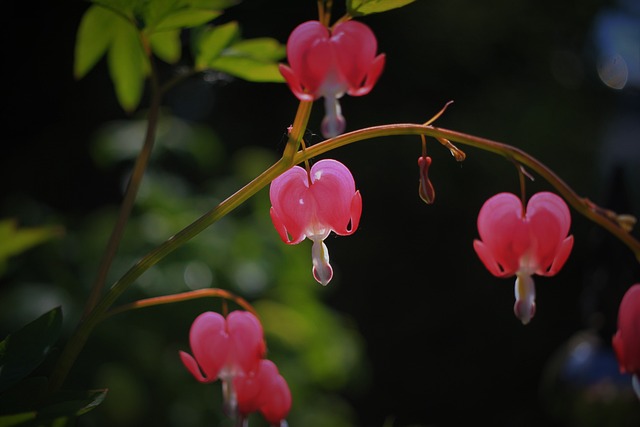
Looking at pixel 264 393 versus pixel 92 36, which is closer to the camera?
pixel 264 393

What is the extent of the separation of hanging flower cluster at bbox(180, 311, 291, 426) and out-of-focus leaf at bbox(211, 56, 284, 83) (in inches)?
10.8

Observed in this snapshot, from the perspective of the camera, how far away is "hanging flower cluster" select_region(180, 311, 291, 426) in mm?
734

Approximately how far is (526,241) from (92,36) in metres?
0.63

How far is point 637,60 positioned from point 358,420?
7.06 ft

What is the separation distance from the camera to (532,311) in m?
0.63

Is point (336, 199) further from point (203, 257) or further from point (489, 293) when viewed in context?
point (489, 293)

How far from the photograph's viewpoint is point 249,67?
2.79 ft

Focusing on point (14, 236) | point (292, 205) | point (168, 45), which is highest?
point (168, 45)

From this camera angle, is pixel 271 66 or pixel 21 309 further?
pixel 21 309

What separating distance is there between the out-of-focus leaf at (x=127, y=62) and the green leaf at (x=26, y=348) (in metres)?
0.46

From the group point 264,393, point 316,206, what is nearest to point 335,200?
point 316,206

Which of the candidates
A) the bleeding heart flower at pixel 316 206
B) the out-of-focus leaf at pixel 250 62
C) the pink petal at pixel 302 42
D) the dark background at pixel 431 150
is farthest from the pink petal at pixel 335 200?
the dark background at pixel 431 150

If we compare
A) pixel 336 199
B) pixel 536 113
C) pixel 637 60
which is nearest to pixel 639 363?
pixel 336 199

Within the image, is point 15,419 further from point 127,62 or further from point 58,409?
point 127,62
